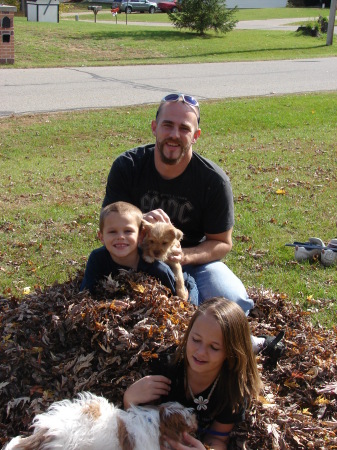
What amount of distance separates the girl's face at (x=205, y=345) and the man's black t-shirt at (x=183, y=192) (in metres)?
1.62

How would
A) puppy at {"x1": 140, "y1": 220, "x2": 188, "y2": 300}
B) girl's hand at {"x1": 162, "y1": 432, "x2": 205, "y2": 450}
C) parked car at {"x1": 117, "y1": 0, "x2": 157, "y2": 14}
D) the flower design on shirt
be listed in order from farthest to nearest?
parked car at {"x1": 117, "y1": 0, "x2": 157, "y2": 14}, puppy at {"x1": 140, "y1": 220, "x2": 188, "y2": 300}, the flower design on shirt, girl's hand at {"x1": 162, "y1": 432, "x2": 205, "y2": 450}

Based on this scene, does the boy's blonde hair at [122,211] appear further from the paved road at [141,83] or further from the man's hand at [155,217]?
the paved road at [141,83]

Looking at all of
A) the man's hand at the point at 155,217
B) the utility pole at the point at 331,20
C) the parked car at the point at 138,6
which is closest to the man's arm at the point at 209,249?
the man's hand at the point at 155,217

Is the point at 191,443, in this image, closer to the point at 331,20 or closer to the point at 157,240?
the point at 157,240

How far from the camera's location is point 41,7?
118ft

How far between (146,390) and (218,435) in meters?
0.50

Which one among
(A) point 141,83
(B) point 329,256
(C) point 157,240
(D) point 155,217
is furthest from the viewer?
(A) point 141,83

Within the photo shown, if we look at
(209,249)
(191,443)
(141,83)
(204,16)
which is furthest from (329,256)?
(204,16)

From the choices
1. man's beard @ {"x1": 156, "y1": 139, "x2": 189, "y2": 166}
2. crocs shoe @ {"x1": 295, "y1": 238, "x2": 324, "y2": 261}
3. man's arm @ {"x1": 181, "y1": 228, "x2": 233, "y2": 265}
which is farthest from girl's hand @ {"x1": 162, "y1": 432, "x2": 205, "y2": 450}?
crocs shoe @ {"x1": 295, "y1": 238, "x2": 324, "y2": 261}

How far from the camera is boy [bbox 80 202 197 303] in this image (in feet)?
12.8

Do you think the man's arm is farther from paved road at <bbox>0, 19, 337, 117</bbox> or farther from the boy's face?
paved road at <bbox>0, 19, 337, 117</bbox>

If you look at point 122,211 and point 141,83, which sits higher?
point 122,211

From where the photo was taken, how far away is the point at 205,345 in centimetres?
323

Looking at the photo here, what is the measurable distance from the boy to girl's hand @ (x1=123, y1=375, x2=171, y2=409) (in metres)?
0.85
